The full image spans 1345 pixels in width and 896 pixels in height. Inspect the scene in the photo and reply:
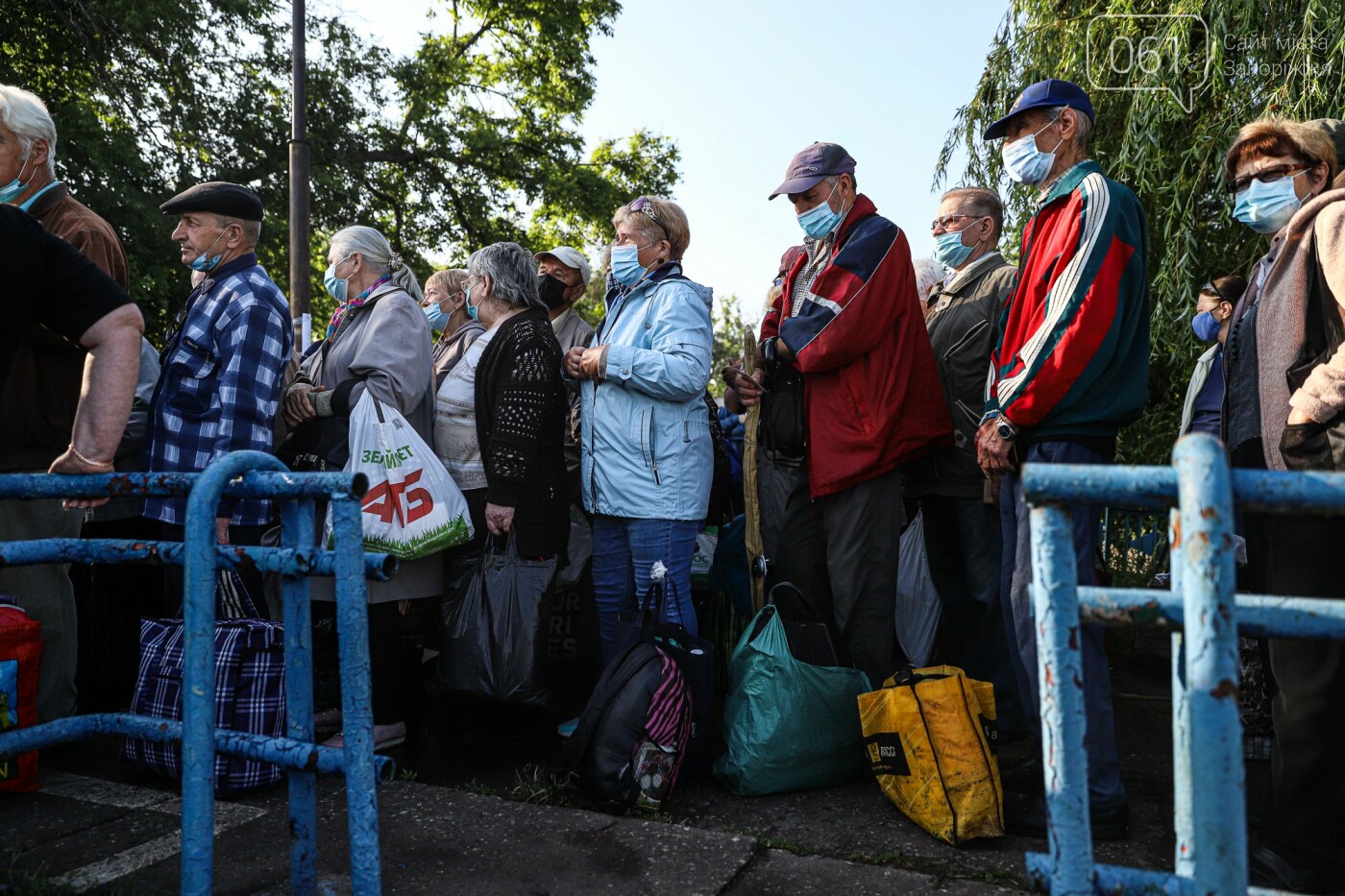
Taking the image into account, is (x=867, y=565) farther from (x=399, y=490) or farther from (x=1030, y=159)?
(x=399, y=490)

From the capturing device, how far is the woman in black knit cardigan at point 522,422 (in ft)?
13.3

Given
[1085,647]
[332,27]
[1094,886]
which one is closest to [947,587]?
[1085,647]

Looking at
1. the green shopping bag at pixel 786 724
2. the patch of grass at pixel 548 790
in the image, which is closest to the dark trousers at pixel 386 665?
the patch of grass at pixel 548 790

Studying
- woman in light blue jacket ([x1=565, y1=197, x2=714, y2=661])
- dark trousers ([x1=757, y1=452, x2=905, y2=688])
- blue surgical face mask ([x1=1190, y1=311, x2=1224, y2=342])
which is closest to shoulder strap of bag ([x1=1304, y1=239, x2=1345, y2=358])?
dark trousers ([x1=757, y1=452, x2=905, y2=688])

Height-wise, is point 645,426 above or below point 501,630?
above

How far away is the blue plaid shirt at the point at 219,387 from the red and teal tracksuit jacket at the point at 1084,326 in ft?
8.42

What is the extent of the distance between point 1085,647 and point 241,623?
8.59 ft

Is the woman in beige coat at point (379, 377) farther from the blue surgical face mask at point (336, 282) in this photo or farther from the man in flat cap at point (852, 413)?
the man in flat cap at point (852, 413)

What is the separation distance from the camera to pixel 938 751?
3.07 metres

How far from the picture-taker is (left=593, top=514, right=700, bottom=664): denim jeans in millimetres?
3959

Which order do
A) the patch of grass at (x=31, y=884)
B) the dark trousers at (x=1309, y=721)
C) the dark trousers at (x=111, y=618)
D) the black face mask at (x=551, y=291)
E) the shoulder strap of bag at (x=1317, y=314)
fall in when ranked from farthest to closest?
the black face mask at (x=551, y=291) < the dark trousers at (x=111, y=618) < the shoulder strap of bag at (x=1317, y=314) < the dark trousers at (x=1309, y=721) < the patch of grass at (x=31, y=884)

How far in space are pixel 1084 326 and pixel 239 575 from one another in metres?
2.91

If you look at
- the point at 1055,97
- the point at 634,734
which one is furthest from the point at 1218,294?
the point at 634,734

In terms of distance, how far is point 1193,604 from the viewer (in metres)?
1.22
